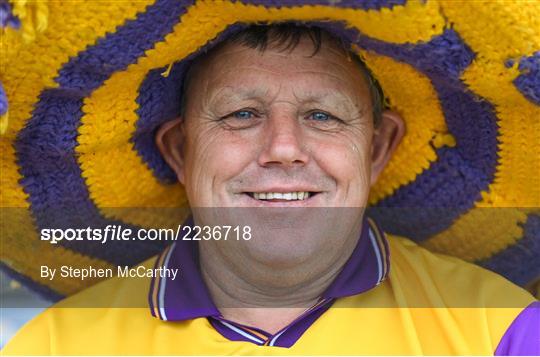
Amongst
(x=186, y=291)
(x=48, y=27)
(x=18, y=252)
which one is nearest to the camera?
(x=48, y=27)

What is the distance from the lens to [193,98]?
1.71 m

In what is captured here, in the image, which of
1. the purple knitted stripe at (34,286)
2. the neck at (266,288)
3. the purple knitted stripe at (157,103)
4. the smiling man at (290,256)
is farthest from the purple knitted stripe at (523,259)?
the purple knitted stripe at (34,286)

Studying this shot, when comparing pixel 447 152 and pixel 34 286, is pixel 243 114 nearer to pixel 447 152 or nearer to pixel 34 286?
pixel 447 152

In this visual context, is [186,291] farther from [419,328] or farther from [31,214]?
[419,328]

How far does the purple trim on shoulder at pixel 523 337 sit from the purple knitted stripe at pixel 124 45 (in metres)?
0.80

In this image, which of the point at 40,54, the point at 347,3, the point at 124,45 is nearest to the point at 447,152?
the point at 347,3

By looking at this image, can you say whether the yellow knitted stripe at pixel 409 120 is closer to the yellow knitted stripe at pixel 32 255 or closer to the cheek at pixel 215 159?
the cheek at pixel 215 159

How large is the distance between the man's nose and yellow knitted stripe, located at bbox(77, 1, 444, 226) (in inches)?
7.8

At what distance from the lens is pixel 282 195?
5.25 feet

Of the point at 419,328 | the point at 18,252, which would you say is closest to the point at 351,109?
the point at 419,328

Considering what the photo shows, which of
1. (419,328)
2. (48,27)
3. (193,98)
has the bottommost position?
(419,328)

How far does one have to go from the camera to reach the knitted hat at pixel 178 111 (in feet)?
4.43

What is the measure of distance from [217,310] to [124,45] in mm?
551

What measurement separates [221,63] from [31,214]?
18.9 inches
